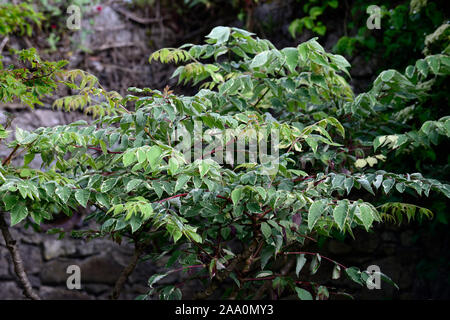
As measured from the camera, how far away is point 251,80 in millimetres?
1668

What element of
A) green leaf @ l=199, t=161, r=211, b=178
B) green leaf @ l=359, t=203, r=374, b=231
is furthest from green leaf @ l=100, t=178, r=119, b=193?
green leaf @ l=359, t=203, r=374, b=231

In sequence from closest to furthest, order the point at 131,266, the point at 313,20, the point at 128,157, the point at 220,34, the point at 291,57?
the point at 128,157 < the point at 291,57 < the point at 220,34 < the point at 131,266 < the point at 313,20

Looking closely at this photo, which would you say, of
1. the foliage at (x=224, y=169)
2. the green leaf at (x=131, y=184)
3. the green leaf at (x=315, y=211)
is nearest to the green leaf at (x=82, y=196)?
the foliage at (x=224, y=169)

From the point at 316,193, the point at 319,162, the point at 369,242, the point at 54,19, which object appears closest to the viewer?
the point at 316,193

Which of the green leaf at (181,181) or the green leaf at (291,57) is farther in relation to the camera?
the green leaf at (291,57)

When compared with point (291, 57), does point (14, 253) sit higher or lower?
lower

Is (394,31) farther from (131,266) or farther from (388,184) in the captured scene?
(131,266)

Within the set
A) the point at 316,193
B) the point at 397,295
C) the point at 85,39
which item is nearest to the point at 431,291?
the point at 397,295

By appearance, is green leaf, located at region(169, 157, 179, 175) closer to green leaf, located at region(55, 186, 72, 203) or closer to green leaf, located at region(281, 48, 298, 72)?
green leaf, located at region(55, 186, 72, 203)

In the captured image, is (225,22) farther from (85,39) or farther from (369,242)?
(369,242)

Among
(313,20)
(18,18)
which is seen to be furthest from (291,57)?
(18,18)

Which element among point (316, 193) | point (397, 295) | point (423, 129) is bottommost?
point (397, 295)

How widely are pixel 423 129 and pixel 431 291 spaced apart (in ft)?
4.43

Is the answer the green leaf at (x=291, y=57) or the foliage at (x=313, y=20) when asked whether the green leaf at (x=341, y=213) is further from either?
the foliage at (x=313, y=20)
